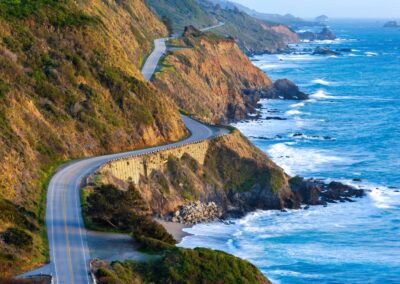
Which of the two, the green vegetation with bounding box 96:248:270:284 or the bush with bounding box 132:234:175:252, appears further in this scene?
the bush with bounding box 132:234:175:252

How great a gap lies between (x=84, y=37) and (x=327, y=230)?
88.8ft

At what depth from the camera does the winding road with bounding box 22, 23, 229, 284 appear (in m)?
31.9

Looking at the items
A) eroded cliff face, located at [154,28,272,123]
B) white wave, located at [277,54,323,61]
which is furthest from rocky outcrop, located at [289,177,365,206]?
white wave, located at [277,54,323,61]

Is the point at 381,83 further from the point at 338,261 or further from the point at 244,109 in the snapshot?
A: the point at 338,261

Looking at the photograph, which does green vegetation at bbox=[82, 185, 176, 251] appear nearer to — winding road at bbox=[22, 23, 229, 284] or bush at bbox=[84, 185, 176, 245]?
bush at bbox=[84, 185, 176, 245]

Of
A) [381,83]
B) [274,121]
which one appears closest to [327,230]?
[274,121]

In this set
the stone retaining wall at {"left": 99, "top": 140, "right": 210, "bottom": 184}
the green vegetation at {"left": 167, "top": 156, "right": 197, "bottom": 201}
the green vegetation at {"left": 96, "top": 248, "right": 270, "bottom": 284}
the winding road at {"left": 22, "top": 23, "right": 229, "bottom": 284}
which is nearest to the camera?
the winding road at {"left": 22, "top": 23, "right": 229, "bottom": 284}

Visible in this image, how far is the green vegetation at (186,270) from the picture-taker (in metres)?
32.3

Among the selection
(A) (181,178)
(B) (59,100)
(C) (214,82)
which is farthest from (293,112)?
(B) (59,100)

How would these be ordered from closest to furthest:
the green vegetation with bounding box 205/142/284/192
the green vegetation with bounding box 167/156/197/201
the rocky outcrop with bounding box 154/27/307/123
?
1. the green vegetation with bounding box 167/156/197/201
2. the green vegetation with bounding box 205/142/284/192
3. the rocky outcrop with bounding box 154/27/307/123

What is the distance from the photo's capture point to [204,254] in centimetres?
3541

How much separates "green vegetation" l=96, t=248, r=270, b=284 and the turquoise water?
717 cm

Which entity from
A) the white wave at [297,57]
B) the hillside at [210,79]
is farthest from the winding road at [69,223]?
the white wave at [297,57]

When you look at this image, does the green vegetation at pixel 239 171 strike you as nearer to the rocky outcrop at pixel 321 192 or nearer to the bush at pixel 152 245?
the rocky outcrop at pixel 321 192
